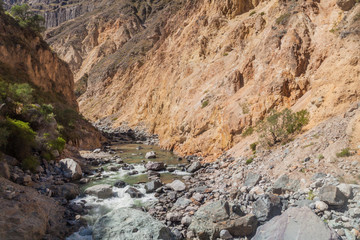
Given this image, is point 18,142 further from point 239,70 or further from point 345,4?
point 345,4

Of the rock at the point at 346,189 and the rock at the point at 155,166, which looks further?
the rock at the point at 155,166

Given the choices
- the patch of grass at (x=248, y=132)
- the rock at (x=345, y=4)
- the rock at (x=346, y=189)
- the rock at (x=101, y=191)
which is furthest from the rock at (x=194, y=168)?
the rock at (x=345, y=4)

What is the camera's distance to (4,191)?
8469 mm

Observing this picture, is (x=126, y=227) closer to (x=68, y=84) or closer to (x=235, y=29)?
(x=235, y=29)

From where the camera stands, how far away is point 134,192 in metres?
13.2

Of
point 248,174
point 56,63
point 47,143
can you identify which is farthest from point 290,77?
point 56,63

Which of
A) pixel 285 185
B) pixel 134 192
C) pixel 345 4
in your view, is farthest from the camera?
pixel 345 4

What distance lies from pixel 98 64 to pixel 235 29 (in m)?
59.3

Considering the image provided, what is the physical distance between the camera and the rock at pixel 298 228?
667cm

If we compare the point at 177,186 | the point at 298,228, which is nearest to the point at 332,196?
the point at 298,228

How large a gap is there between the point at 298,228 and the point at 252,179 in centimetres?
507

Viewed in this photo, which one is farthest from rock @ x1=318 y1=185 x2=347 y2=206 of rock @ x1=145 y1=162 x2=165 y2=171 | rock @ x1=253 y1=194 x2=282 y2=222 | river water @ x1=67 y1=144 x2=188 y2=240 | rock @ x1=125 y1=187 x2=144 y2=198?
rock @ x1=145 y1=162 x2=165 y2=171

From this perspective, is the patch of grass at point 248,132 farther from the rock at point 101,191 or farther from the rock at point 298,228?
the rock at point 298,228

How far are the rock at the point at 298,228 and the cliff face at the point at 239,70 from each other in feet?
27.3
